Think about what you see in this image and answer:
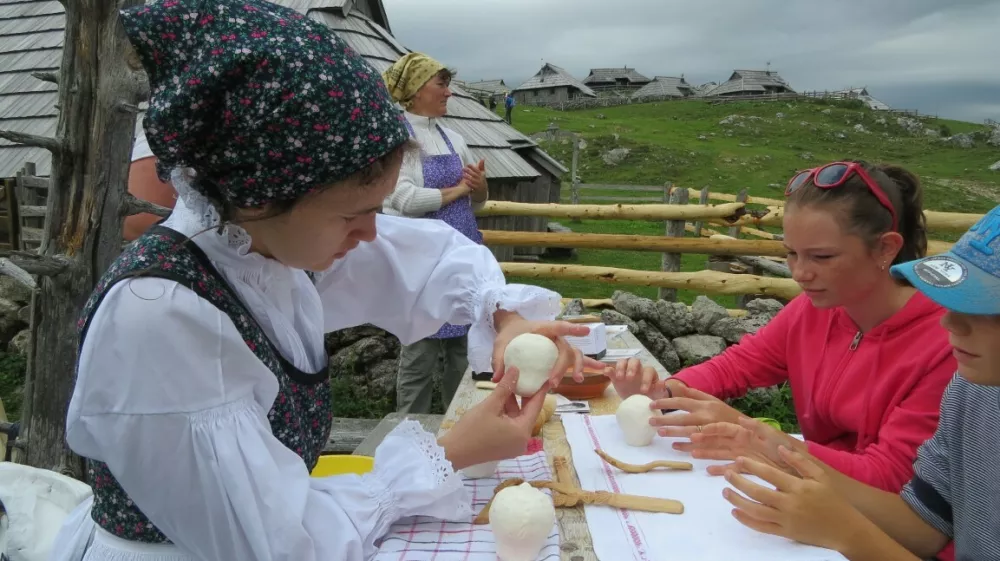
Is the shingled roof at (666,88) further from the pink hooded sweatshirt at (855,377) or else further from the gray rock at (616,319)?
the pink hooded sweatshirt at (855,377)

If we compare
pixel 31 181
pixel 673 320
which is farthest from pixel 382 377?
pixel 31 181

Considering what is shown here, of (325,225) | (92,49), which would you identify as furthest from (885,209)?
(92,49)

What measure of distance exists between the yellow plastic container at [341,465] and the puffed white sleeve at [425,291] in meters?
0.38

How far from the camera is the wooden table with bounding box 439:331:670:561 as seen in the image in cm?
128

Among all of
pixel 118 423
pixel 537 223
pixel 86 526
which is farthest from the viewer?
pixel 537 223

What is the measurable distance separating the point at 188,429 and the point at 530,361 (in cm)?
83

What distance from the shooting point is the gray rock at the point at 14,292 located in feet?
20.2

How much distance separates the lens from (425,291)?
184cm

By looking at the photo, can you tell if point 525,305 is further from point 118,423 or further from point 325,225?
point 118,423

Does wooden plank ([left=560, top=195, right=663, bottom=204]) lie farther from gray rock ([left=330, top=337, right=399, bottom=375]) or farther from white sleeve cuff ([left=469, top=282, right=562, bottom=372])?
white sleeve cuff ([left=469, top=282, right=562, bottom=372])

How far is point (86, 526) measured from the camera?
1.27 metres

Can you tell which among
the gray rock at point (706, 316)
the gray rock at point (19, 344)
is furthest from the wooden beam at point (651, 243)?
the gray rock at point (19, 344)

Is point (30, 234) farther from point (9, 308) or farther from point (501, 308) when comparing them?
point (501, 308)

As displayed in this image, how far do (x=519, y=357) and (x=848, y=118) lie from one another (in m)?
39.9
